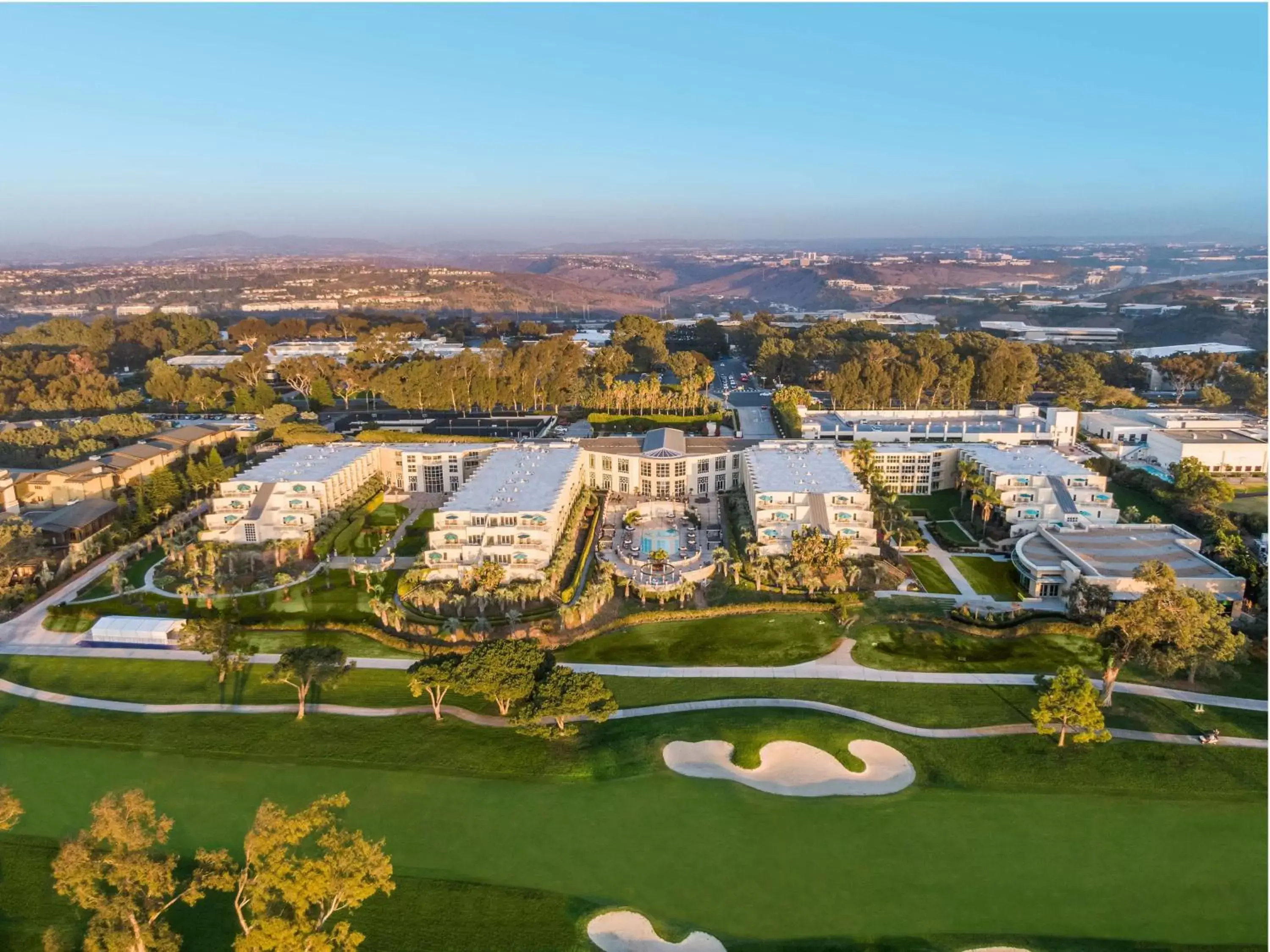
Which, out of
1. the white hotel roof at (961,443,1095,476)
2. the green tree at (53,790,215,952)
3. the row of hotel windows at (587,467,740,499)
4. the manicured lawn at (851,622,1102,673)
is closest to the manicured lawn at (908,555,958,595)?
the manicured lawn at (851,622,1102,673)

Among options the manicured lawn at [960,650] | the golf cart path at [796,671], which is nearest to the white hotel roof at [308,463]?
the golf cart path at [796,671]

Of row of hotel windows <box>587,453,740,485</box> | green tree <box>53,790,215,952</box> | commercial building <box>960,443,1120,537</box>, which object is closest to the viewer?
green tree <box>53,790,215,952</box>

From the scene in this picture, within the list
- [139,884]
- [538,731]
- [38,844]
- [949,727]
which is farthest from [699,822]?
[38,844]

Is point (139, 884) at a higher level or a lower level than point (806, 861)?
higher

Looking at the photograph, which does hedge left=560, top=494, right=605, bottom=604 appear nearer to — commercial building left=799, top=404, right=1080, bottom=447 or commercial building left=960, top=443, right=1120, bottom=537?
commercial building left=799, top=404, right=1080, bottom=447

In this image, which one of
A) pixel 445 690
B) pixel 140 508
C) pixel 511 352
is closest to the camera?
pixel 445 690

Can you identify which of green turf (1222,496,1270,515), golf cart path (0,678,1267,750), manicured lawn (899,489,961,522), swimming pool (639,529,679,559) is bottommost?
golf cart path (0,678,1267,750)

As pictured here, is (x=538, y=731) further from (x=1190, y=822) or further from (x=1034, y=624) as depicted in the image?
(x=1034, y=624)

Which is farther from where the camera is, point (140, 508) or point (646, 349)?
point (646, 349)

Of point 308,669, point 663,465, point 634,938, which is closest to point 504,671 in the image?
point 308,669
